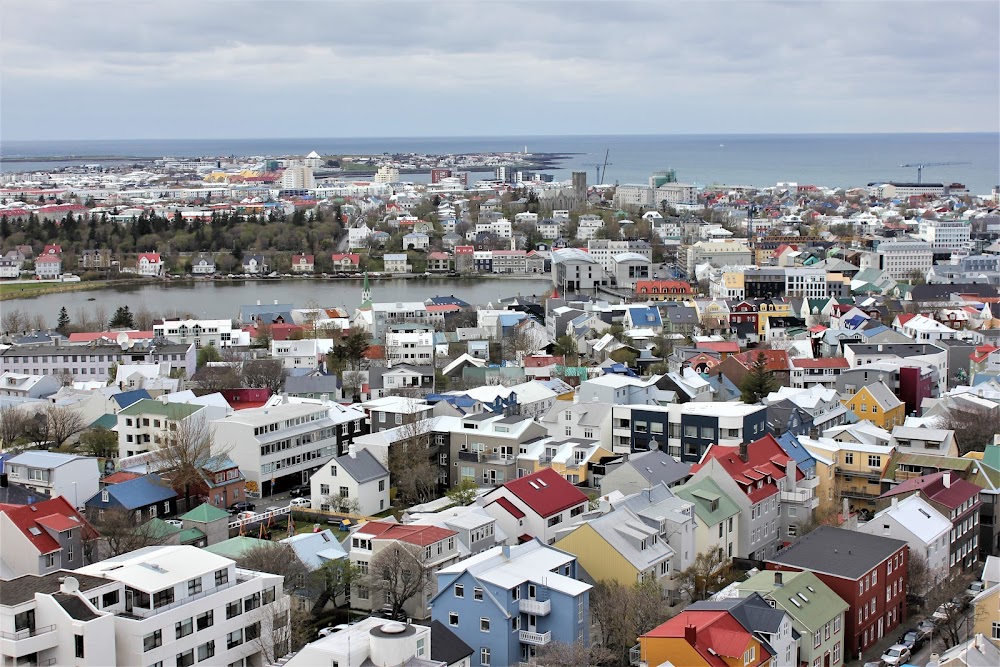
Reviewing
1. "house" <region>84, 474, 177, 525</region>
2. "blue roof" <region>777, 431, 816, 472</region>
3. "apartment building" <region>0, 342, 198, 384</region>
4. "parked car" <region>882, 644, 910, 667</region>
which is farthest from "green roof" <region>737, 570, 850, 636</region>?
"apartment building" <region>0, 342, 198, 384</region>

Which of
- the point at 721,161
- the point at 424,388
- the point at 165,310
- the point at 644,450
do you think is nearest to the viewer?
the point at 644,450

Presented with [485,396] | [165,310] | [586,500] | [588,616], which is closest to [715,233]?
[165,310]

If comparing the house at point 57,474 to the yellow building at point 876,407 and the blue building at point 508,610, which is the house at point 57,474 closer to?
the blue building at point 508,610

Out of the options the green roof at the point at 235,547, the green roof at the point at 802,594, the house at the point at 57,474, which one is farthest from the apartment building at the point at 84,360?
the green roof at the point at 802,594

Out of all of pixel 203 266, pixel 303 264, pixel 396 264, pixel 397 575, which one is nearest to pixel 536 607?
pixel 397 575

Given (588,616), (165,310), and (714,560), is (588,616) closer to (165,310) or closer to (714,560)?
(714,560)

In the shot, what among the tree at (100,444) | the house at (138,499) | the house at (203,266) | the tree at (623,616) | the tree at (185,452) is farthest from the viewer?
the house at (203,266)
